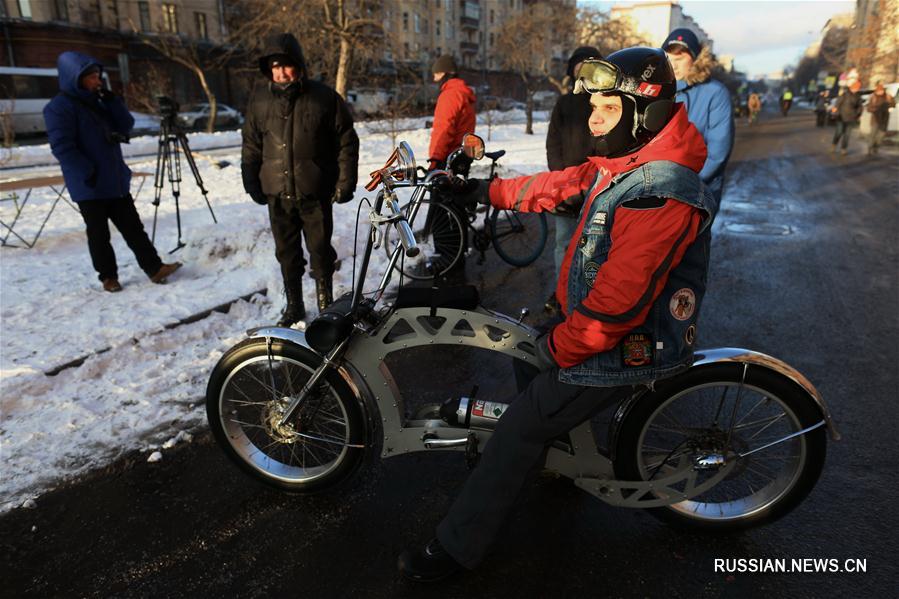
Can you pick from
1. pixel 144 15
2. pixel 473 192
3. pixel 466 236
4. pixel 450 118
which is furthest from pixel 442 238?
pixel 144 15

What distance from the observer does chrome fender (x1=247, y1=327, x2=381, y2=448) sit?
272cm

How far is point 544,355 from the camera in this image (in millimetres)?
2367

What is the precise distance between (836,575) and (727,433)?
677 millimetres

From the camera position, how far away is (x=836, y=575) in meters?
2.43

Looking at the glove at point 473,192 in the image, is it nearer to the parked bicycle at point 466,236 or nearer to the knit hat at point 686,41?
the knit hat at point 686,41

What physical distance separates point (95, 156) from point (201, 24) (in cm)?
4580

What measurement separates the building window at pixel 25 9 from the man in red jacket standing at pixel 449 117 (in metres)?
42.8

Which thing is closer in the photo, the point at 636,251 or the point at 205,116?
the point at 636,251

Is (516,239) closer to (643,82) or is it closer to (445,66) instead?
(445,66)

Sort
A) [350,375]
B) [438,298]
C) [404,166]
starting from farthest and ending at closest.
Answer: [350,375] → [438,298] → [404,166]

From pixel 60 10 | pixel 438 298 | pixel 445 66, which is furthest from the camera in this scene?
pixel 60 10

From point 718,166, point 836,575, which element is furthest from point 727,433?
point 718,166

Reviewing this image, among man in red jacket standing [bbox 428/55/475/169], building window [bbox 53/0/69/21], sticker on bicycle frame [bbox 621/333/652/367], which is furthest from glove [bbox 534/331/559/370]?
building window [bbox 53/0/69/21]

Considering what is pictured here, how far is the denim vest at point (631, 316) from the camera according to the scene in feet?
7.06
